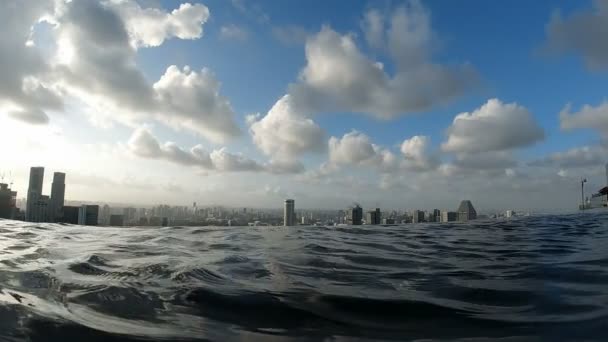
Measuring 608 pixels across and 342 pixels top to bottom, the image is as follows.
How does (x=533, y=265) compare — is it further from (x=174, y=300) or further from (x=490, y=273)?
(x=174, y=300)

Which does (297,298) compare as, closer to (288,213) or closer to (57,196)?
(288,213)

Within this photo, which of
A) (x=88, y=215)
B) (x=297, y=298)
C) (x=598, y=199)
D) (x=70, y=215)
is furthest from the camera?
(x=598, y=199)

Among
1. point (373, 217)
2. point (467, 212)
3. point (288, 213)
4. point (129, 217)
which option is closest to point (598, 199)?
point (467, 212)

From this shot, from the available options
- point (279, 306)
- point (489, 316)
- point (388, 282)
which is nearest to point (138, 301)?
point (279, 306)

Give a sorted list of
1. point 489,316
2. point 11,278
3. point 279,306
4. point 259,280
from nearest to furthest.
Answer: point 489,316, point 279,306, point 11,278, point 259,280

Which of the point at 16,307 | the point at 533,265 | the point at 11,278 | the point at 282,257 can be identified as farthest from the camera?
the point at 282,257
